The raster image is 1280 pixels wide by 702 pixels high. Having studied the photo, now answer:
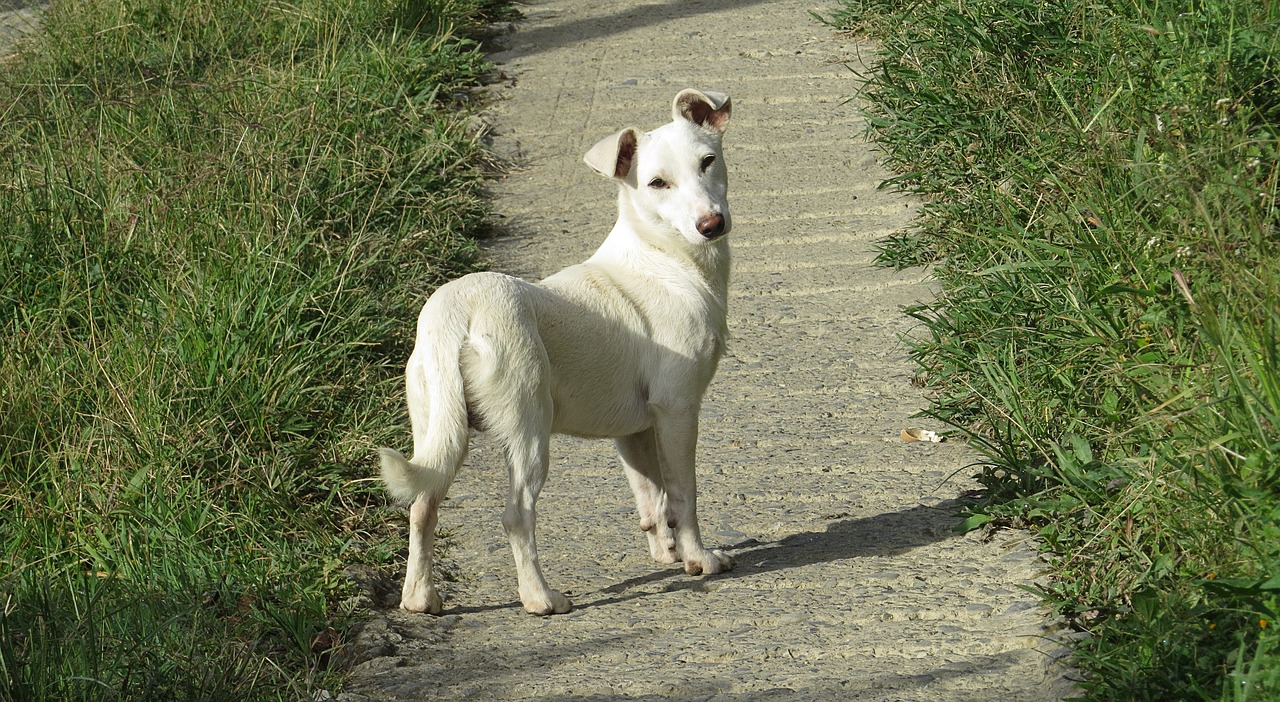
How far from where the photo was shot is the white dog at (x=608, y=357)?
13.1 feet

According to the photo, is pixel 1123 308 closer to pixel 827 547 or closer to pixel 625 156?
pixel 827 547

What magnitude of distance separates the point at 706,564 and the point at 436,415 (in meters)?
1.11

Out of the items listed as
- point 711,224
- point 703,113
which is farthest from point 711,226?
point 703,113

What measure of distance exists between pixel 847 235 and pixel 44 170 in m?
4.06

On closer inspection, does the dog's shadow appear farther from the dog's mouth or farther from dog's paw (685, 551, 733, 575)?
the dog's mouth

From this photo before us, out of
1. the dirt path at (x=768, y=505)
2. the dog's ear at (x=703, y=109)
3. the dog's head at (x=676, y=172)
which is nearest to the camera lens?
the dirt path at (x=768, y=505)

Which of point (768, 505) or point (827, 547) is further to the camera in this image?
point (768, 505)

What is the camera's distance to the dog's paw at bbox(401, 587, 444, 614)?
4.18 meters

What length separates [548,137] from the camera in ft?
28.4

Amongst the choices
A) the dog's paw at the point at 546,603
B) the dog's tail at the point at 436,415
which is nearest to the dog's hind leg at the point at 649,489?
the dog's paw at the point at 546,603

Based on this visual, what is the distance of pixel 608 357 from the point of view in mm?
4430

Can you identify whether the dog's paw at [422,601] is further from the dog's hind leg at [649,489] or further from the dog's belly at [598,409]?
the dog's hind leg at [649,489]

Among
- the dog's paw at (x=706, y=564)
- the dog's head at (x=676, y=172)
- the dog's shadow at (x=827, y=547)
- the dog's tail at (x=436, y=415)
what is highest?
the dog's head at (x=676, y=172)

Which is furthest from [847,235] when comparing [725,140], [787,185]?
[725,140]
